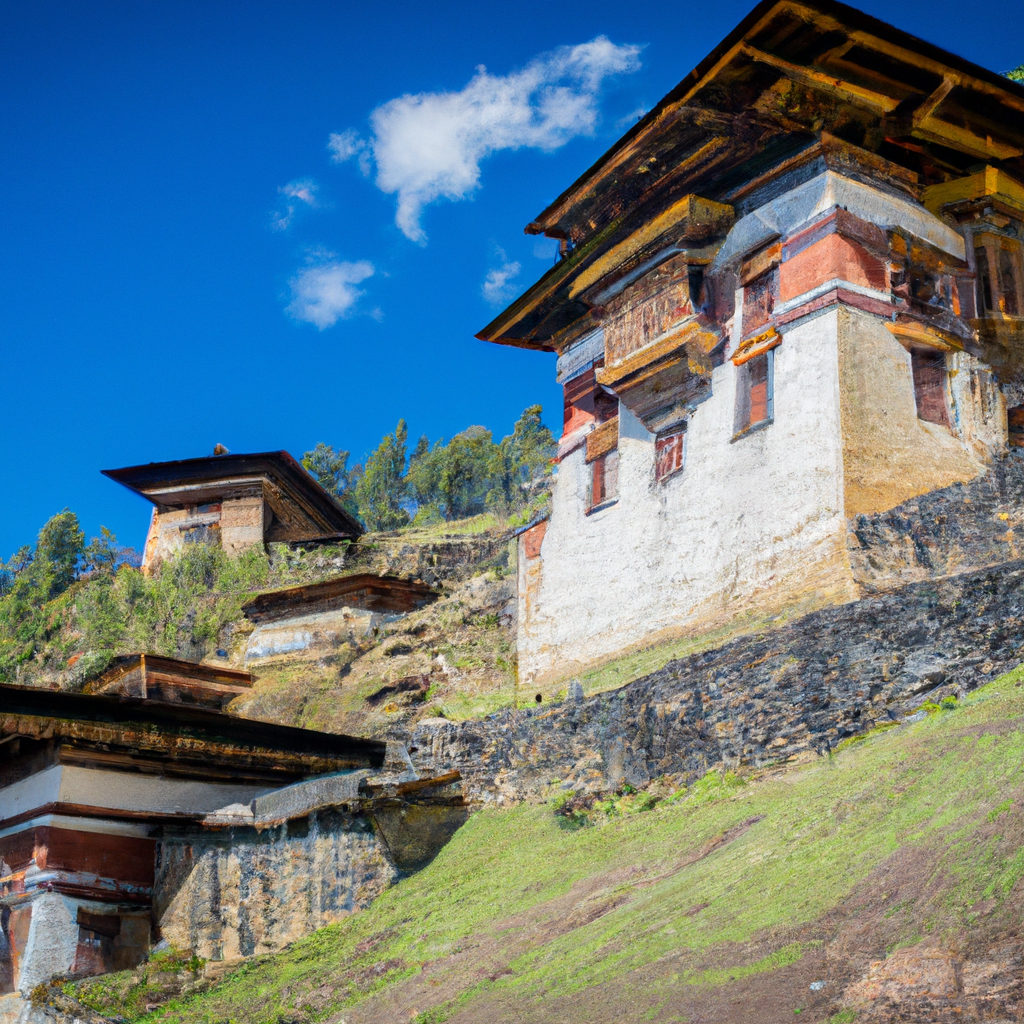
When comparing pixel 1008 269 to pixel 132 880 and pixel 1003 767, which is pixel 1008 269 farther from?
pixel 132 880

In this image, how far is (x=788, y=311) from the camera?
611 inches

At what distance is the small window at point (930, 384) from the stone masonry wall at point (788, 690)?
19.5 ft

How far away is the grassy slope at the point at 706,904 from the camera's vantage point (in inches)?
230

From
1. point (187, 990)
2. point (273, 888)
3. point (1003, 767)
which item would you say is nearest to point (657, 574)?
point (273, 888)

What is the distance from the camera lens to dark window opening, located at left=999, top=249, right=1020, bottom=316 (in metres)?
16.7

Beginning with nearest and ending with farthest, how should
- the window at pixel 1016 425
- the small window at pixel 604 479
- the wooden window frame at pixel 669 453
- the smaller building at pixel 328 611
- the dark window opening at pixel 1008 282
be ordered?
the window at pixel 1016 425 → the dark window opening at pixel 1008 282 → the wooden window frame at pixel 669 453 → the small window at pixel 604 479 → the smaller building at pixel 328 611

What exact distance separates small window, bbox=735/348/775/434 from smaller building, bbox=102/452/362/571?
732 inches

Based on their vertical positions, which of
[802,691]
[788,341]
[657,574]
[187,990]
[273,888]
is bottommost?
[187,990]

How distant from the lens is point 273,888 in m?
12.4

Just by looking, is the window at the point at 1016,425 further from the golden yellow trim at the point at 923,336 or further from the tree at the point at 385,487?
the tree at the point at 385,487

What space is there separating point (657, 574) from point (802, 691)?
7013 mm

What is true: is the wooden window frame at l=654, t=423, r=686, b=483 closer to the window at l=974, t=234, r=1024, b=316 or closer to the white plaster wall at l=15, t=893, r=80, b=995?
the window at l=974, t=234, r=1024, b=316

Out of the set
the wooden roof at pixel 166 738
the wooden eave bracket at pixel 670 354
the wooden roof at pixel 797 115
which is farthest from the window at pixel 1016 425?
the wooden roof at pixel 166 738

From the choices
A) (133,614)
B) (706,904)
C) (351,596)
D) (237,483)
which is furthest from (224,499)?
(706,904)
